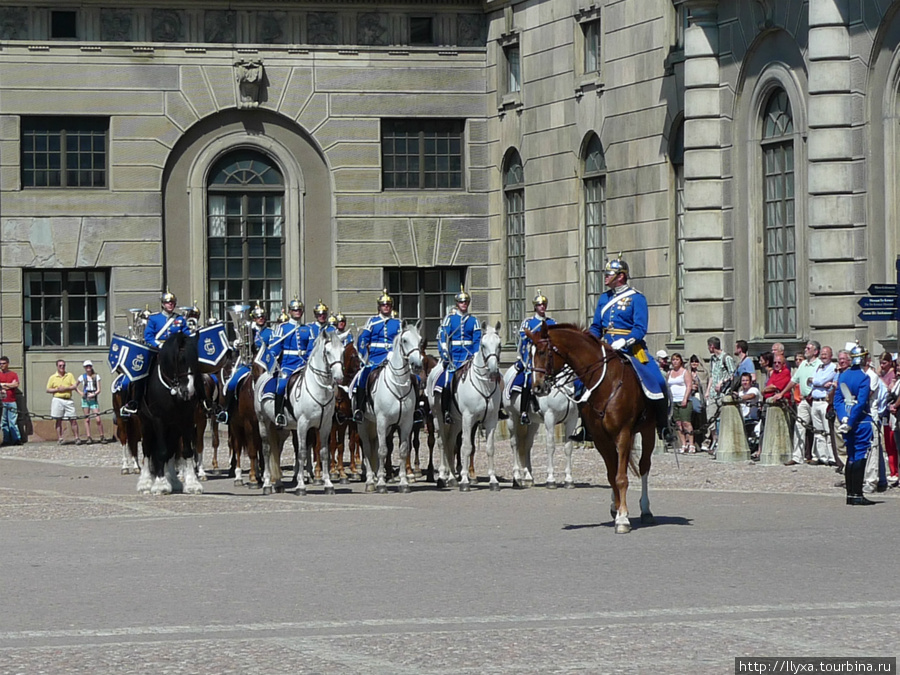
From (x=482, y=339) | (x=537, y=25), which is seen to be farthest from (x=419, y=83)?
(x=482, y=339)

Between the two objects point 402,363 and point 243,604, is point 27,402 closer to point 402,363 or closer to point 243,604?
point 402,363

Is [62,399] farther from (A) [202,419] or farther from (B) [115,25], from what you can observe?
(A) [202,419]

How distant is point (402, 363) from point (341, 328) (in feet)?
15.4

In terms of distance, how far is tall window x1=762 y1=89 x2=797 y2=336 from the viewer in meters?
35.2

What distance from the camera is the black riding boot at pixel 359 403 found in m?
26.0

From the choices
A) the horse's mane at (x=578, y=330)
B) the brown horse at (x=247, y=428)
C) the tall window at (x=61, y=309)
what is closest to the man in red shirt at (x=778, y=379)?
the brown horse at (x=247, y=428)

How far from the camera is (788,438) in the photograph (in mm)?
30922

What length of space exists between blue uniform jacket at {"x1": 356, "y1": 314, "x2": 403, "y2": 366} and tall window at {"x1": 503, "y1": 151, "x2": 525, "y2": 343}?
64.8 feet

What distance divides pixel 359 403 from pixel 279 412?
105 centimetres

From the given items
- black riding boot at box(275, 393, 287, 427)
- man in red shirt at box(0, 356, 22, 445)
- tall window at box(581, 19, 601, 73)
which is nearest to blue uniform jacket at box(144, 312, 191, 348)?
black riding boot at box(275, 393, 287, 427)

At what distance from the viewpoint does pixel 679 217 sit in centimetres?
3953

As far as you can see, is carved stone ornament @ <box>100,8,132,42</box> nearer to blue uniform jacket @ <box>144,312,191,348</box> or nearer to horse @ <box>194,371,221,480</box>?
horse @ <box>194,371,221,480</box>

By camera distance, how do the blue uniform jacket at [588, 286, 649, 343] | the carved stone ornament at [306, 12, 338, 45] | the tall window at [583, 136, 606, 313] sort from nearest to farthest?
the blue uniform jacket at [588, 286, 649, 343] < the tall window at [583, 136, 606, 313] < the carved stone ornament at [306, 12, 338, 45]

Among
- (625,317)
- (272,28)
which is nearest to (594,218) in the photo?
(272,28)
